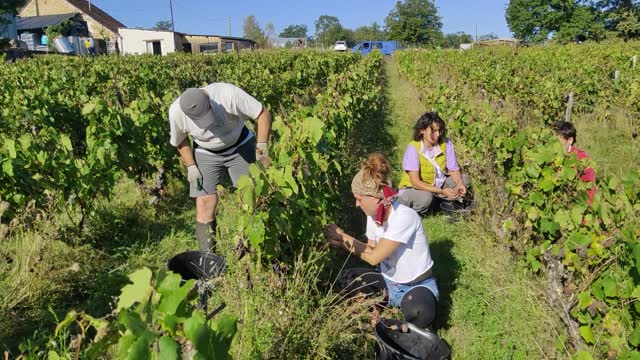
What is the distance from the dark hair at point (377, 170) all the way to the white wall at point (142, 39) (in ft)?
158

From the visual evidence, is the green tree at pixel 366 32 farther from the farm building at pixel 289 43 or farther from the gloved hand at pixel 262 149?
the gloved hand at pixel 262 149

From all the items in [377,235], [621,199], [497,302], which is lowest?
[497,302]

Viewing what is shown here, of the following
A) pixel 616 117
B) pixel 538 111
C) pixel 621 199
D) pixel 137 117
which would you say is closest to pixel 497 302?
pixel 621 199

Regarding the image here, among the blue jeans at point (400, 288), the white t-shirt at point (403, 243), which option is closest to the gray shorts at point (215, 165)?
the white t-shirt at point (403, 243)

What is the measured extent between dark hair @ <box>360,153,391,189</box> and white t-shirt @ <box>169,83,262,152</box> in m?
1.26

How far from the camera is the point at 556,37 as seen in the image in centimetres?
5091

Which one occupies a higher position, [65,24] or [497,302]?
[65,24]

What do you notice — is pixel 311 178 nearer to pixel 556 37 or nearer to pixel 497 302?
pixel 497 302

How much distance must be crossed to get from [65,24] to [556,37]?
44.7m

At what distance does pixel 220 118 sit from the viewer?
370 centimetres

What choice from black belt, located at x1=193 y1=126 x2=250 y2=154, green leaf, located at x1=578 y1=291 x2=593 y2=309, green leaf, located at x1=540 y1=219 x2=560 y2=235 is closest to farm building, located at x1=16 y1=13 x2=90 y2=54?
black belt, located at x1=193 y1=126 x2=250 y2=154

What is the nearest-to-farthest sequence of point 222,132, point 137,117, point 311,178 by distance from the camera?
point 311,178, point 222,132, point 137,117

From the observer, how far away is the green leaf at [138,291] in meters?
1.26

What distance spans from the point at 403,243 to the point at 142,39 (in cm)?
5083
